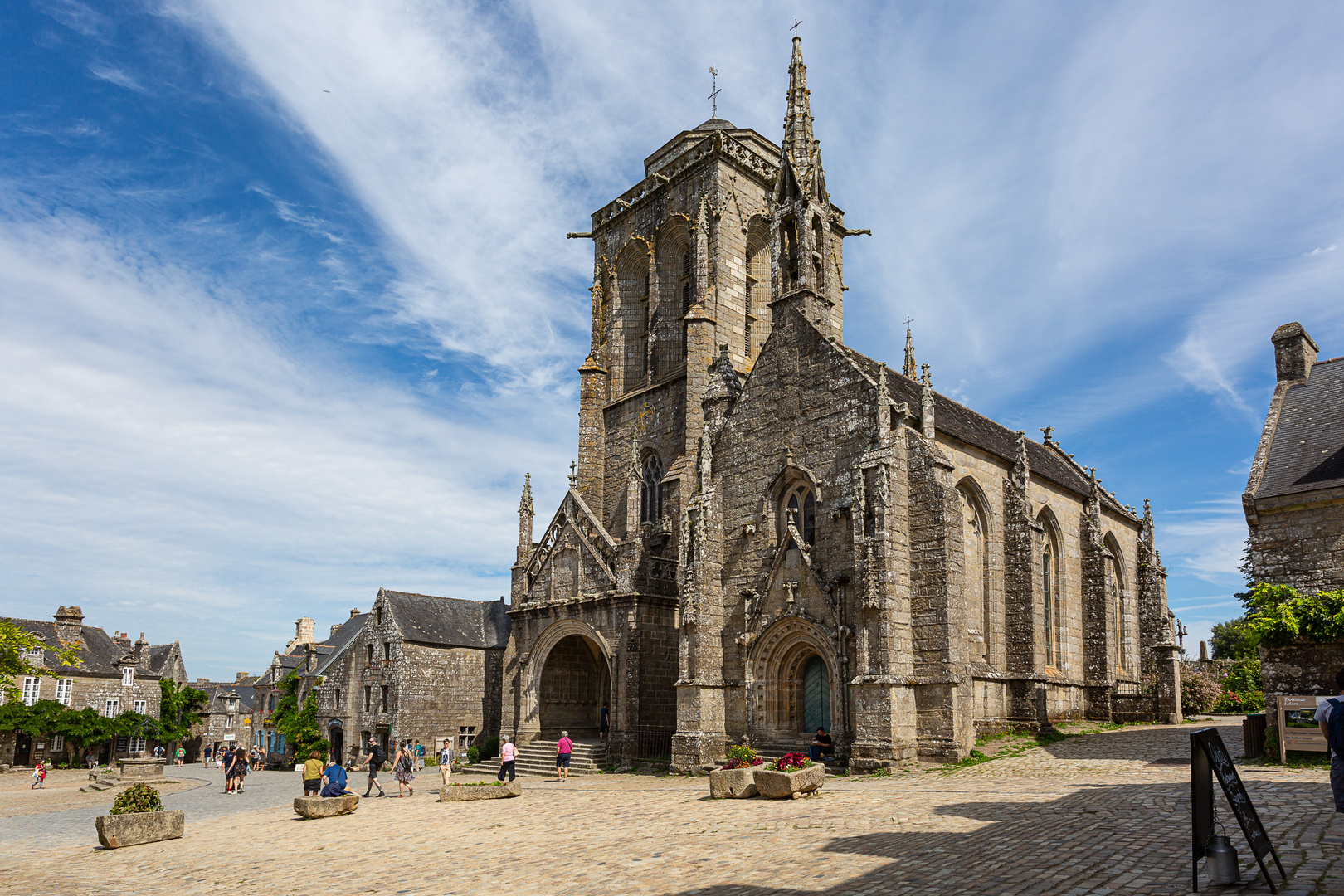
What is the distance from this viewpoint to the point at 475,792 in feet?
64.0

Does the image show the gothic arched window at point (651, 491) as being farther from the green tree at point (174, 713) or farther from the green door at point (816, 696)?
the green tree at point (174, 713)

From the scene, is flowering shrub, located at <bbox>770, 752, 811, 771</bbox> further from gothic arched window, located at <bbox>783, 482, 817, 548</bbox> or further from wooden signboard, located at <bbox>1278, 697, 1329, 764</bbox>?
wooden signboard, located at <bbox>1278, 697, 1329, 764</bbox>

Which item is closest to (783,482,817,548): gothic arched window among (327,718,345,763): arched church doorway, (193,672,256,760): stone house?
(327,718,345,763): arched church doorway

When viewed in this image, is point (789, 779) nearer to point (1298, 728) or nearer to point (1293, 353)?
point (1298, 728)

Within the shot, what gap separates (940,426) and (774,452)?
4.30m

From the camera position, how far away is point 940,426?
22828 millimetres

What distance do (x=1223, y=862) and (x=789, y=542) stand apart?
48.5ft

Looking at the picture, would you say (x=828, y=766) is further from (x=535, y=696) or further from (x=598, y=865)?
A: (x=535, y=696)

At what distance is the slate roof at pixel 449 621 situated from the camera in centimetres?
3875

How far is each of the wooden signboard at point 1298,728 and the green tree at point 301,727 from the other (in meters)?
36.9

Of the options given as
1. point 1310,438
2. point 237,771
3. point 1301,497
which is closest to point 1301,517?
point 1301,497

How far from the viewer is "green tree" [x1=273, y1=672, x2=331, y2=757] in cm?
4075

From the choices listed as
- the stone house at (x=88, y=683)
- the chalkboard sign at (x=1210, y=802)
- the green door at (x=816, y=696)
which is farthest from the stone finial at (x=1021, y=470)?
the stone house at (x=88, y=683)

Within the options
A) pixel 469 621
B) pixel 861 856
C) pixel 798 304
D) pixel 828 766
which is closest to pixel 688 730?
pixel 828 766
